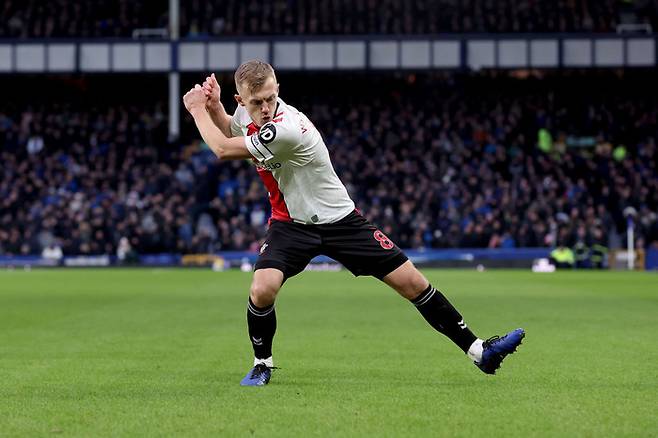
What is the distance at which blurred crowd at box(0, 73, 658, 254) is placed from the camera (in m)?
41.1

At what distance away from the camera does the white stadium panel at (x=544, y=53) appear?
50.2m

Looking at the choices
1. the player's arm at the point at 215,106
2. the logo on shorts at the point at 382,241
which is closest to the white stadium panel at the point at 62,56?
the player's arm at the point at 215,106

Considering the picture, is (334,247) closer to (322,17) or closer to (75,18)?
(322,17)

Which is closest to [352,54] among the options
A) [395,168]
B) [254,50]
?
[254,50]

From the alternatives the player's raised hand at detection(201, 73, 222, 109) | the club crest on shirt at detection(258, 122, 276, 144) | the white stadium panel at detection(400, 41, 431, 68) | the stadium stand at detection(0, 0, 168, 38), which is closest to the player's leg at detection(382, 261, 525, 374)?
the club crest on shirt at detection(258, 122, 276, 144)

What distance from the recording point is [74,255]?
4197 cm

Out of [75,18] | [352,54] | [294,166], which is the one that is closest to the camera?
[294,166]

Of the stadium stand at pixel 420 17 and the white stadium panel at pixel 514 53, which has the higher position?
the stadium stand at pixel 420 17

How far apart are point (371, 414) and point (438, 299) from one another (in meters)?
1.92

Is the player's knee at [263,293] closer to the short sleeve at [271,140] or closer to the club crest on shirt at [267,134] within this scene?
the short sleeve at [271,140]

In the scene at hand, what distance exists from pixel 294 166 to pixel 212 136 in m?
0.66

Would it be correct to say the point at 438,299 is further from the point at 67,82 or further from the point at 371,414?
the point at 67,82

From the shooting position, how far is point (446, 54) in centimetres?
5050

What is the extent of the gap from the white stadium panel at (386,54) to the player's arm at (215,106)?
4314 centimetres
